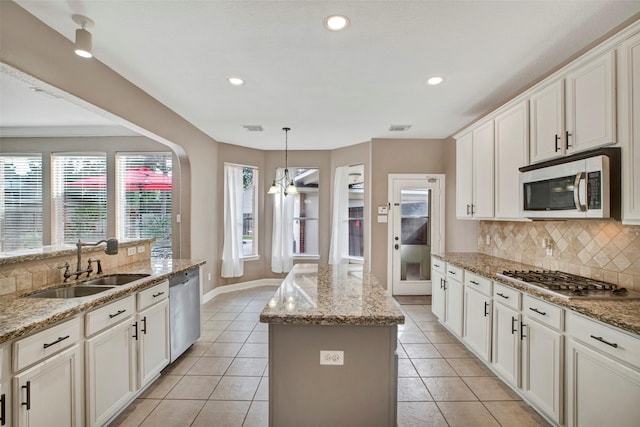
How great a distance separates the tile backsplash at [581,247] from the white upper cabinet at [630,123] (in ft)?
1.47

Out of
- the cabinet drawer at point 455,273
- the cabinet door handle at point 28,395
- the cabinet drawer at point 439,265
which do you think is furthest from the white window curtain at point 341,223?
the cabinet door handle at point 28,395

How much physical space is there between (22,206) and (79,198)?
102cm

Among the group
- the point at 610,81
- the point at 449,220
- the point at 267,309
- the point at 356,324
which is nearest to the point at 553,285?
the point at 610,81

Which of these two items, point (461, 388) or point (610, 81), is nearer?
point (610, 81)

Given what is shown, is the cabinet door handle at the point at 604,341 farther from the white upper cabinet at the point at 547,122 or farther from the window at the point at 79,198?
the window at the point at 79,198

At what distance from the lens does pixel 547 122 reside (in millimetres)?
2377

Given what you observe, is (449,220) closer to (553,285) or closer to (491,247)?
(491,247)

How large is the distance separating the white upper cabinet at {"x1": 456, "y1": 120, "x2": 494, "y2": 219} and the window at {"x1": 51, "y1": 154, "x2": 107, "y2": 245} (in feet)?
18.5

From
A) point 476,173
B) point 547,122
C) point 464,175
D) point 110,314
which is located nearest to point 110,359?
point 110,314

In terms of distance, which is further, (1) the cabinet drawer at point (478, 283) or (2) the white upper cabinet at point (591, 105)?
(1) the cabinet drawer at point (478, 283)

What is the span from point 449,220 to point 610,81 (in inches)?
128

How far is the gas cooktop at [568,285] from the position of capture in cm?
185

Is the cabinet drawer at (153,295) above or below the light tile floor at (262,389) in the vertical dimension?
above

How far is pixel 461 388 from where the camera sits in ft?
8.13
